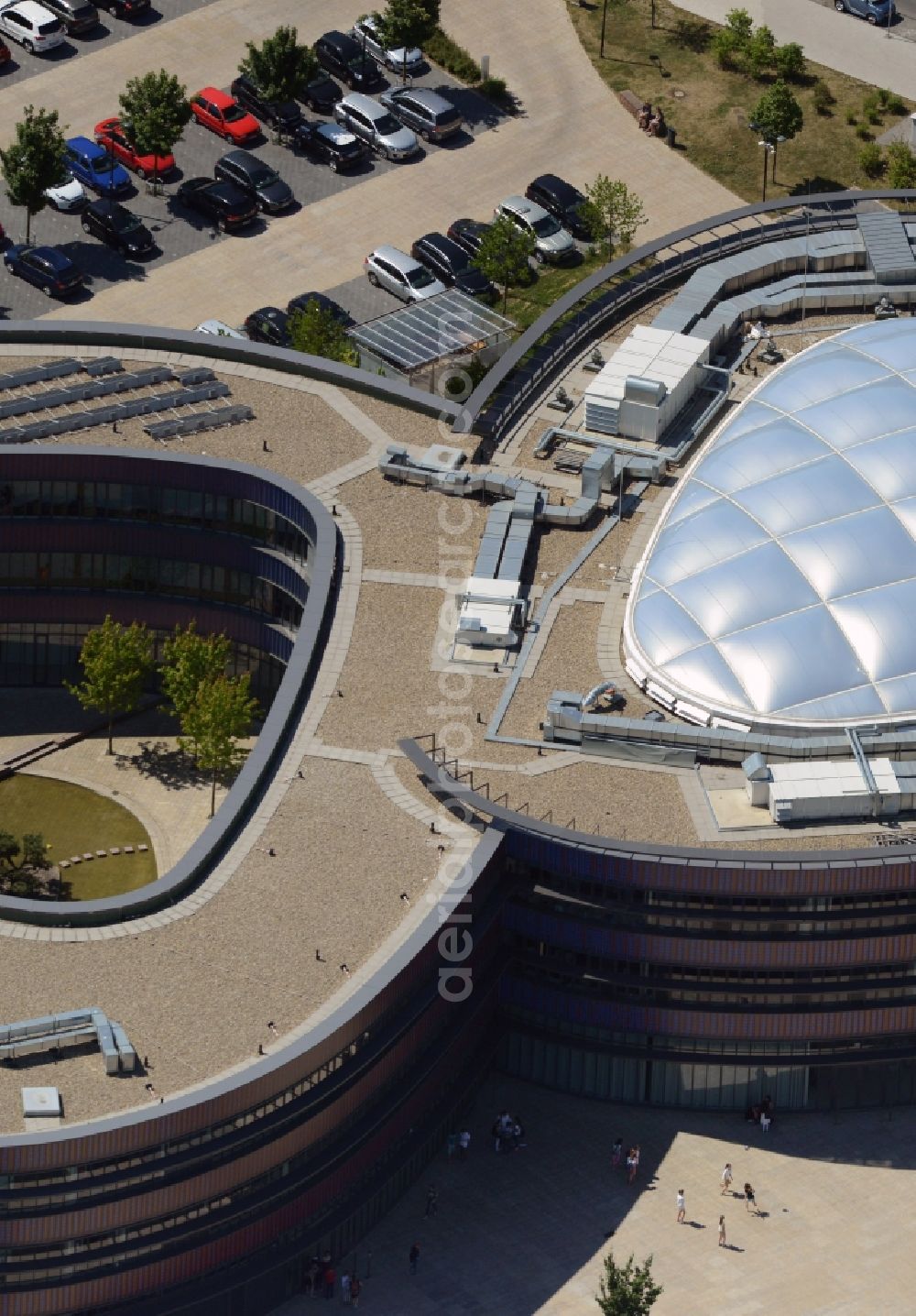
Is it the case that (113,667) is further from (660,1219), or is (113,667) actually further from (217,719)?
(660,1219)

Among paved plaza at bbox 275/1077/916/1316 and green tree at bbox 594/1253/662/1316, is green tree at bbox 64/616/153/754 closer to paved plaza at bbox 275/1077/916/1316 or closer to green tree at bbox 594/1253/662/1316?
paved plaza at bbox 275/1077/916/1316

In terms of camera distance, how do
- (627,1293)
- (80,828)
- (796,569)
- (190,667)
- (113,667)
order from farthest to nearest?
(113,667), (80,828), (190,667), (796,569), (627,1293)

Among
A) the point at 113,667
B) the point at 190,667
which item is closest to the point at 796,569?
the point at 190,667

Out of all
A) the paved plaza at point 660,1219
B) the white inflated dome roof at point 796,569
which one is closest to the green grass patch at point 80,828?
the paved plaza at point 660,1219

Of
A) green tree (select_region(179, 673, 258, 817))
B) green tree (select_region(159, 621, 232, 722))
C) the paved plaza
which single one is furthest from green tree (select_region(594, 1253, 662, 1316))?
green tree (select_region(159, 621, 232, 722))

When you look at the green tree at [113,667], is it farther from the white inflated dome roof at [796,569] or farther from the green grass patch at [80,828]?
the white inflated dome roof at [796,569]

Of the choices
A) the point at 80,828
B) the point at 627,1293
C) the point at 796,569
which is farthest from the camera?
the point at 80,828

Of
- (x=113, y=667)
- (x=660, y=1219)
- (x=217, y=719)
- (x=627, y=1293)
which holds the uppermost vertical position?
(x=113, y=667)
